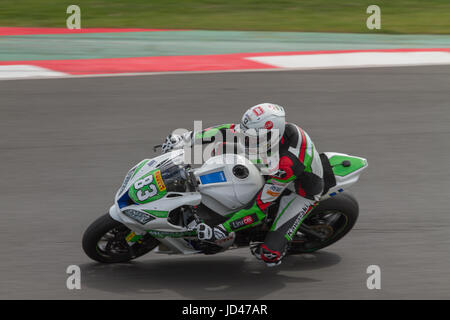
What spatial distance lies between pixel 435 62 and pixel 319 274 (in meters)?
6.75

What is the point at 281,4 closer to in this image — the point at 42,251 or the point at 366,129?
the point at 366,129

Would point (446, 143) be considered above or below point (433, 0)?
below

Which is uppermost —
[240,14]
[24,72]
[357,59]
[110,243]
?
[240,14]

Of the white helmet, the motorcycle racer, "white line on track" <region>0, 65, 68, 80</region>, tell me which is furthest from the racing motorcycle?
"white line on track" <region>0, 65, 68, 80</region>

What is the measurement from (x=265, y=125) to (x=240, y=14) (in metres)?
10.3

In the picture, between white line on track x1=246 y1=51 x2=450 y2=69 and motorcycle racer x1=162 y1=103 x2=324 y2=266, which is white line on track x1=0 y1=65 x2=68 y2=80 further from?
motorcycle racer x1=162 y1=103 x2=324 y2=266

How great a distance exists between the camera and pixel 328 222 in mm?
6406

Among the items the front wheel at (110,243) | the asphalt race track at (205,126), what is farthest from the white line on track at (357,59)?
the front wheel at (110,243)

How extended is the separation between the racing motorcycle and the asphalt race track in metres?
0.28

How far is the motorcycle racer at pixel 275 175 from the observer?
5.65 meters

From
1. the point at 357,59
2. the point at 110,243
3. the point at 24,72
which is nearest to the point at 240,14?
the point at 357,59

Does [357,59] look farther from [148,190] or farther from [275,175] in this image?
[148,190]

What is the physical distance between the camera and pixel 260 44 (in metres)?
13.3
